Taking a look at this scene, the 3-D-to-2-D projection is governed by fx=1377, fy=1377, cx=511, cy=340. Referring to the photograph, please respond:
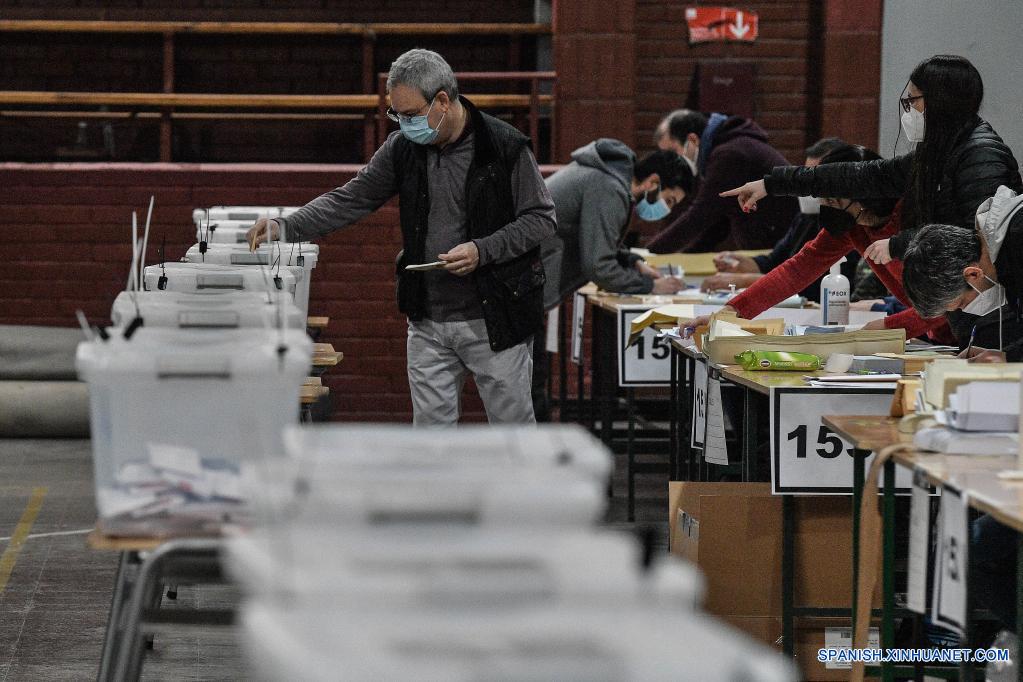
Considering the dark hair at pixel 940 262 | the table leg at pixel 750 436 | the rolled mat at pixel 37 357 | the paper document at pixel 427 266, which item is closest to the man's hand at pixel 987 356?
the dark hair at pixel 940 262

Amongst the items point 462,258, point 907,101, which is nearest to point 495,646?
point 462,258

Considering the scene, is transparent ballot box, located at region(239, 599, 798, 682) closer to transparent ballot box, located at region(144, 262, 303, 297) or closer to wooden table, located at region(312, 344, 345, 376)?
transparent ballot box, located at region(144, 262, 303, 297)

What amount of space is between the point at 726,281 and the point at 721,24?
2806 mm

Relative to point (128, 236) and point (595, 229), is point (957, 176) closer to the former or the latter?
point (595, 229)

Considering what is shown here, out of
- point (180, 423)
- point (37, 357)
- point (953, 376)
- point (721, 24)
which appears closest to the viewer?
point (180, 423)

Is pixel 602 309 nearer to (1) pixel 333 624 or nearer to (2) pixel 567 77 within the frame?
(2) pixel 567 77

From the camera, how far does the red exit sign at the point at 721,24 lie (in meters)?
7.77

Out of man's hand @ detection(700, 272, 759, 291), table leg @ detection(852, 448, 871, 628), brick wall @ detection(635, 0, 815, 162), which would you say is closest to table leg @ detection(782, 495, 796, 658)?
table leg @ detection(852, 448, 871, 628)

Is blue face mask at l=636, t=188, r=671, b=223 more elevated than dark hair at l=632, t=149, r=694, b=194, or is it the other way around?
dark hair at l=632, t=149, r=694, b=194

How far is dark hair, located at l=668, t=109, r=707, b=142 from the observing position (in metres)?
6.42

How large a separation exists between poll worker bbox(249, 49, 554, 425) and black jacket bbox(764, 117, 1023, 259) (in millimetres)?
894

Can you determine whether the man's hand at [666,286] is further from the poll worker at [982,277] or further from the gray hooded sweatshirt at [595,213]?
the poll worker at [982,277]

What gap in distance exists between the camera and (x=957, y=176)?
3529mm

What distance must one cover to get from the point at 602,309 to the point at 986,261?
3039 mm
